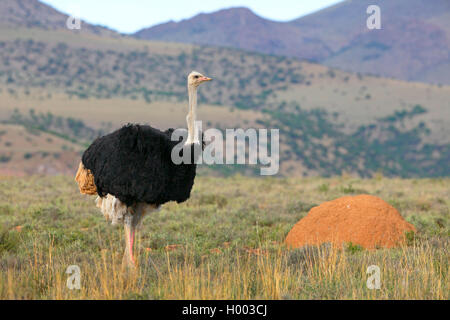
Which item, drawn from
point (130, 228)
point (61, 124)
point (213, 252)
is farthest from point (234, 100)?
point (130, 228)

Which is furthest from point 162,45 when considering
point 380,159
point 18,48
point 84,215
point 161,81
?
point 84,215

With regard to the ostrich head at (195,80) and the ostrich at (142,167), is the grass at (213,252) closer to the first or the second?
the ostrich at (142,167)

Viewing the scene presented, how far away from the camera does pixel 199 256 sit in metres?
7.89

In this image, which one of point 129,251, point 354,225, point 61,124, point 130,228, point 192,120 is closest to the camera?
point 192,120

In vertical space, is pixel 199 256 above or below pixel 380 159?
below

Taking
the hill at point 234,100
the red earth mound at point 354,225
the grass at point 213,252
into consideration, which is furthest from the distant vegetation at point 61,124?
the red earth mound at point 354,225

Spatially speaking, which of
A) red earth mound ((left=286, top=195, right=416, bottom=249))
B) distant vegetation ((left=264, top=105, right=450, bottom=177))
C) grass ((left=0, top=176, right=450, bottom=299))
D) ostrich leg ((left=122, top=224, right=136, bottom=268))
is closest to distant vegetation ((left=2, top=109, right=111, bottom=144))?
distant vegetation ((left=264, top=105, right=450, bottom=177))

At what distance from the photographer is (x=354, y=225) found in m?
9.52

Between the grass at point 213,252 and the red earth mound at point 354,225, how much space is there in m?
0.34

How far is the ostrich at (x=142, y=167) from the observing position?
6.79 metres

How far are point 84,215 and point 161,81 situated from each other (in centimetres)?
7242

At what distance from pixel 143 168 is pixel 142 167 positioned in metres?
0.02

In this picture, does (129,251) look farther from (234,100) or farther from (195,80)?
(234,100)

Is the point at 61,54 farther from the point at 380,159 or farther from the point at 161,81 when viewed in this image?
the point at 380,159
